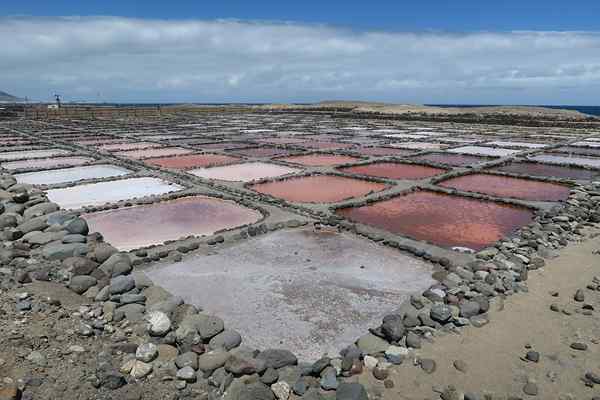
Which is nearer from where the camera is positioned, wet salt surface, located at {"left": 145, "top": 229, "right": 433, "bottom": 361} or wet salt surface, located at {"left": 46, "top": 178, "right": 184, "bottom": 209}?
wet salt surface, located at {"left": 145, "top": 229, "right": 433, "bottom": 361}

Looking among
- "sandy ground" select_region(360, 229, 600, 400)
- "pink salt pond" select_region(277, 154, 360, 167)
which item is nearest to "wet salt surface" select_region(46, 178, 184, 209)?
"pink salt pond" select_region(277, 154, 360, 167)

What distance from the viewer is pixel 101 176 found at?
15336 mm

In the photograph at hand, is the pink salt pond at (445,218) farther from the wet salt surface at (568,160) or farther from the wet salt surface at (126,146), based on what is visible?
the wet salt surface at (126,146)

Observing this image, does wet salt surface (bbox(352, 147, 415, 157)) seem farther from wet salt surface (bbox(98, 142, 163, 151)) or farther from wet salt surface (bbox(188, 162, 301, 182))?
wet salt surface (bbox(98, 142, 163, 151))

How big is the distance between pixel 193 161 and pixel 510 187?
12927mm

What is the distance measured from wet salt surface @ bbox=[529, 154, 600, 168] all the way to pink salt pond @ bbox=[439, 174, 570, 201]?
16.0ft

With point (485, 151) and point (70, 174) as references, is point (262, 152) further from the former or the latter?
point (485, 151)

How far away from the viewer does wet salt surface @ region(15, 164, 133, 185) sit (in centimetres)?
1456

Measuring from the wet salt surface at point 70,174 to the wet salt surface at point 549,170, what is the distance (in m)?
15.3

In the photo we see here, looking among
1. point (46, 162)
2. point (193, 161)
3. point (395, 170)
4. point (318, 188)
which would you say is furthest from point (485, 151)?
point (46, 162)

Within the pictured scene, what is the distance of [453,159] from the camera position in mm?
19938

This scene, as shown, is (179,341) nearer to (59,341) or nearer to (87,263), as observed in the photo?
(59,341)

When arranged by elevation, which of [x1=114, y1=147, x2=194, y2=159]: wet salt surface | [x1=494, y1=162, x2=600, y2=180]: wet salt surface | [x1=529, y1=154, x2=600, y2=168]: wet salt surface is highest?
[x1=529, y1=154, x2=600, y2=168]: wet salt surface

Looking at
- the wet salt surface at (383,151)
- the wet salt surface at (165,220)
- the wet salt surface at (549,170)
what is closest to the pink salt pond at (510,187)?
the wet salt surface at (549,170)
